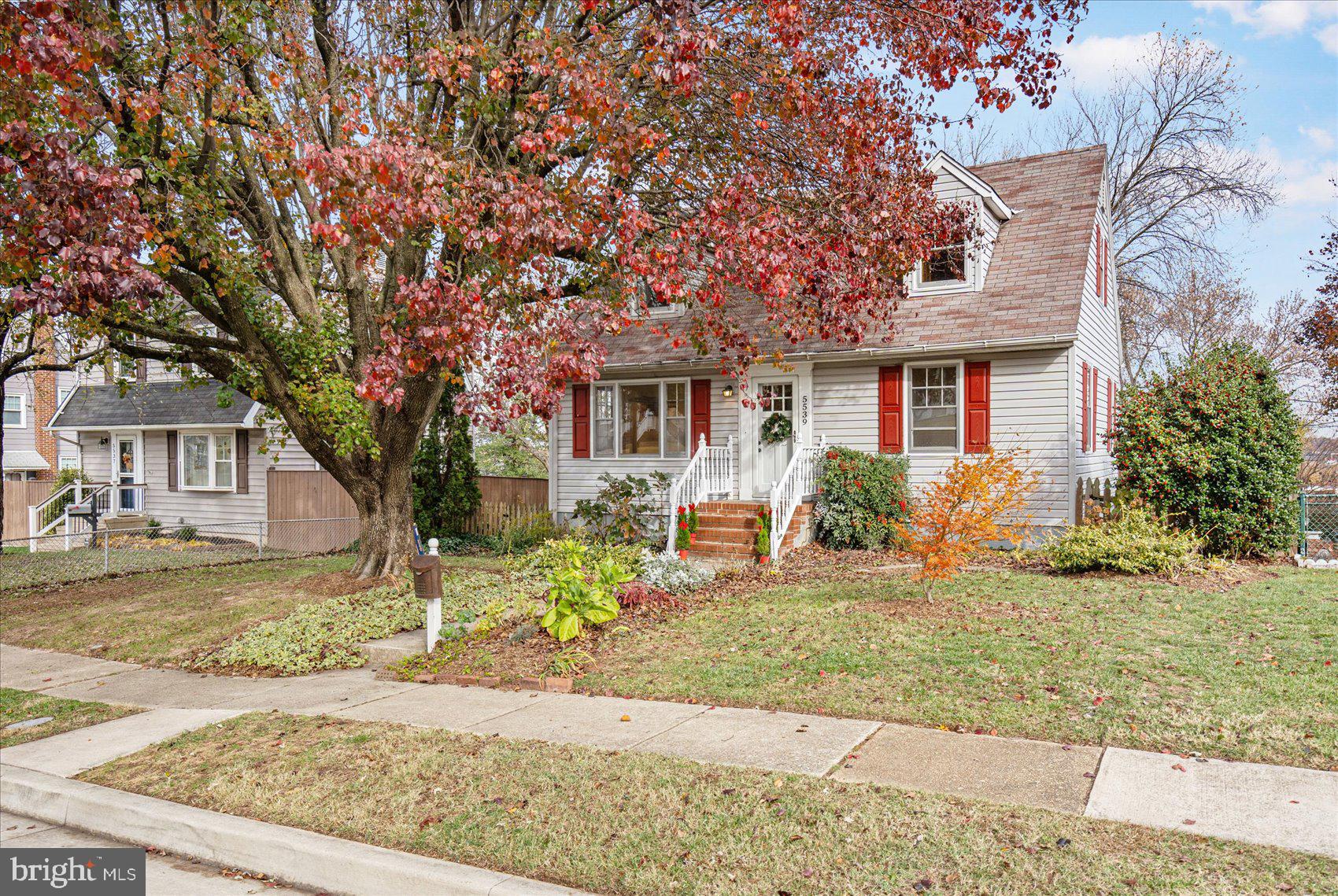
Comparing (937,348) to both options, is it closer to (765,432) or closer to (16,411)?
(765,432)

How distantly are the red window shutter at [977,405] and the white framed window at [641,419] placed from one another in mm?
5361

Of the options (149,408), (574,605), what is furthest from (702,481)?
(149,408)

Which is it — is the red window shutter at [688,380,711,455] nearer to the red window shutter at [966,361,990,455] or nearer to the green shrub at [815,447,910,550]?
the green shrub at [815,447,910,550]

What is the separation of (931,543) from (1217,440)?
19.9 feet

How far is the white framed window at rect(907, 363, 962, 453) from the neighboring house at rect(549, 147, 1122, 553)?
20 mm

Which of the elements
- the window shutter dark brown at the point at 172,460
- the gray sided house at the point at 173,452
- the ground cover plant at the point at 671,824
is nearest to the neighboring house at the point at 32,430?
the gray sided house at the point at 173,452

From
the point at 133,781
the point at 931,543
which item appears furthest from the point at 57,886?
the point at 931,543

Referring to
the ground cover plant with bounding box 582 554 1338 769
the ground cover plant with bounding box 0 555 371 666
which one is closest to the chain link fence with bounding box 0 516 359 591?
the ground cover plant with bounding box 0 555 371 666

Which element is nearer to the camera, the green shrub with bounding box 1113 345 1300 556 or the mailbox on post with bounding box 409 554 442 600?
the mailbox on post with bounding box 409 554 442 600

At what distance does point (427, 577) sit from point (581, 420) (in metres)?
10.4

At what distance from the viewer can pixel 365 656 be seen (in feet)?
29.8

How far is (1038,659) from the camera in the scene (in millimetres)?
7289

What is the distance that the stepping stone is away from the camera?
4.72 meters

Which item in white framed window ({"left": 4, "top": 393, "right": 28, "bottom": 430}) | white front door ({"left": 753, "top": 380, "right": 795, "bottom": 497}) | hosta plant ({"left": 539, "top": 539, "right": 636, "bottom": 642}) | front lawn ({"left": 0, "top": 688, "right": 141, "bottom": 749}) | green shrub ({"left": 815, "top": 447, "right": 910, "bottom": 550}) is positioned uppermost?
white framed window ({"left": 4, "top": 393, "right": 28, "bottom": 430})
